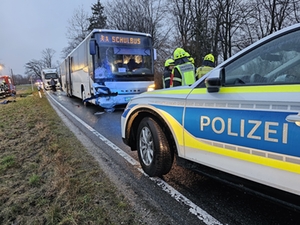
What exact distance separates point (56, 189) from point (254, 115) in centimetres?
251

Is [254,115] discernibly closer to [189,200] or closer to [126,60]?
[189,200]

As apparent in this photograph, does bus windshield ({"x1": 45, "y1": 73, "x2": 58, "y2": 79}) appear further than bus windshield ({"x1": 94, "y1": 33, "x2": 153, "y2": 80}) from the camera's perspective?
Yes

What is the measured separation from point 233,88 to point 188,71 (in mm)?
3205

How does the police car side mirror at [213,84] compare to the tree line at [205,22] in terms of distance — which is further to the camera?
the tree line at [205,22]

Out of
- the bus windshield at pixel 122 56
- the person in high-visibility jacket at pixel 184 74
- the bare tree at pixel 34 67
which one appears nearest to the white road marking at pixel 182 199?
the person in high-visibility jacket at pixel 184 74

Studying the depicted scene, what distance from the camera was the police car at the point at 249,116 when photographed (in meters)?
1.67

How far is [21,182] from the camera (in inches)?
128

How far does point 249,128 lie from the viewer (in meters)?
1.85

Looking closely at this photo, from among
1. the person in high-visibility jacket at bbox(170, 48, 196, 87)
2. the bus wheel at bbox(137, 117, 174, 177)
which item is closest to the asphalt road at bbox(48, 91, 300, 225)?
the bus wheel at bbox(137, 117, 174, 177)

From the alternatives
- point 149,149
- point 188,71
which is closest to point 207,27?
point 188,71

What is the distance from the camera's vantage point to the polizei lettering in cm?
167

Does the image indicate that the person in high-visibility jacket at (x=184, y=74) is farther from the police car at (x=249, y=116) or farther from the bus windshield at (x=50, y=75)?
the bus windshield at (x=50, y=75)

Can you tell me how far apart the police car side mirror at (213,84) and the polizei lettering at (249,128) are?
10.6 inches

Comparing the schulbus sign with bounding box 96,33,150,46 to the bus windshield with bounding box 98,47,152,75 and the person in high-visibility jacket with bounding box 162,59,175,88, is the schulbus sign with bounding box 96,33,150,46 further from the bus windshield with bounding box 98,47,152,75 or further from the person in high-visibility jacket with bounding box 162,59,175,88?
the person in high-visibility jacket with bounding box 162,59,175,88
